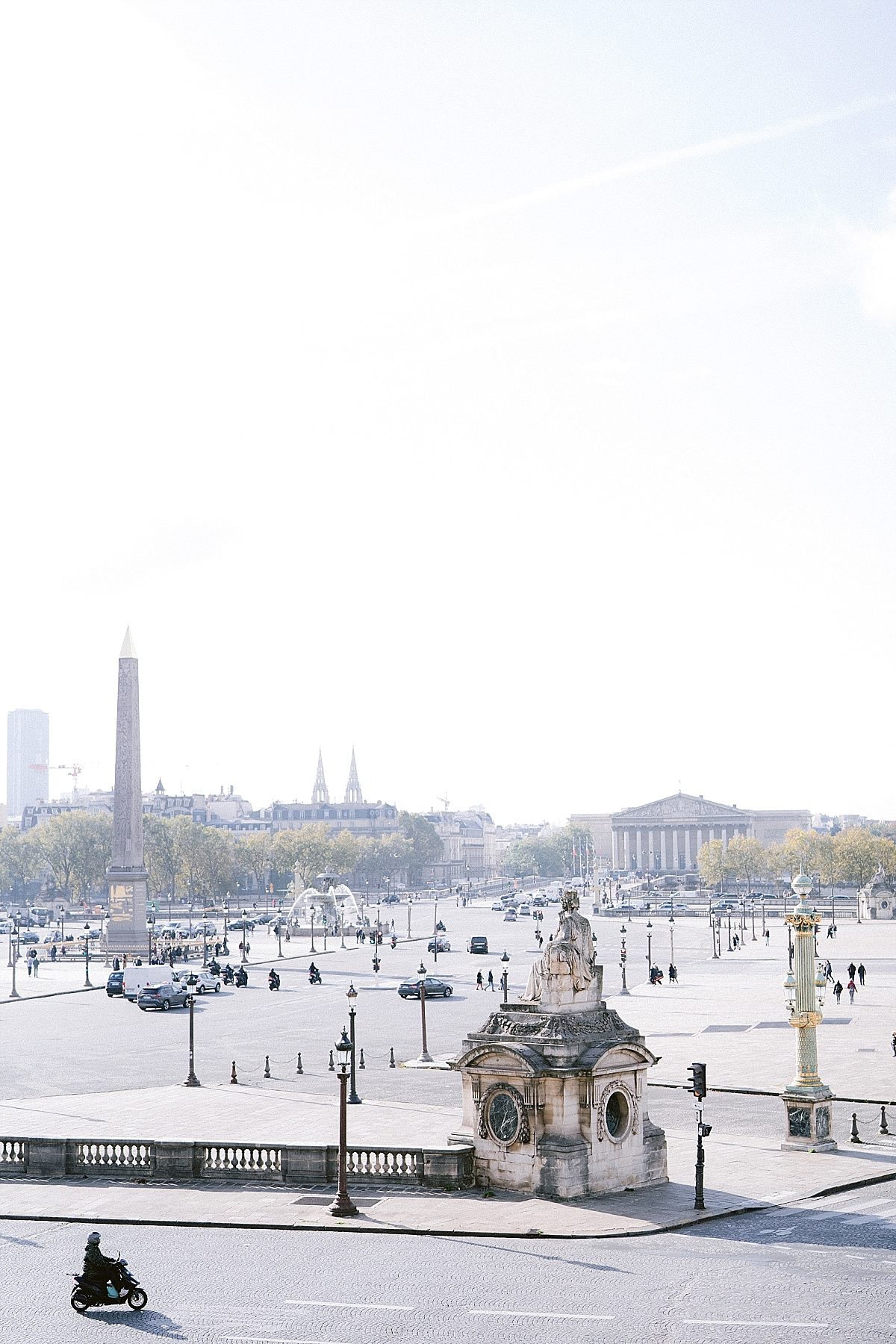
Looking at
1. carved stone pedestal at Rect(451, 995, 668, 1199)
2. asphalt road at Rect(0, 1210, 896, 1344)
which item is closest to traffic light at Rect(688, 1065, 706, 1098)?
carved stone pedestal at Rect(451, 995, 668, 1199)

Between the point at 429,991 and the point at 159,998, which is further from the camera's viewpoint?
the point at 429,991

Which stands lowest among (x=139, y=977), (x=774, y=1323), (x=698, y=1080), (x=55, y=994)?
(x=774, y=1323)

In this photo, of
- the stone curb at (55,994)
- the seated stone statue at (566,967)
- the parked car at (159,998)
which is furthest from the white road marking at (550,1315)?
the stone curb at (55,994)

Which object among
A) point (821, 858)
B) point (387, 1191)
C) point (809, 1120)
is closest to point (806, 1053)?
point (809, 1120)

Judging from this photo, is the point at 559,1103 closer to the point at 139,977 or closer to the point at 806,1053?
the point at 806,1053

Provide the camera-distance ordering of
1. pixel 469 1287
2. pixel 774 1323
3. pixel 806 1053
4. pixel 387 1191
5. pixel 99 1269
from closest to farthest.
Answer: pixel 774 1323 → pixel 99 1269 → pixel 469 1287 → pixel 387 1191 → pixel 806 1053

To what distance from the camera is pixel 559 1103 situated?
27906 mm

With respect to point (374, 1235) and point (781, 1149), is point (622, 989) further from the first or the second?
point (374, 1235)

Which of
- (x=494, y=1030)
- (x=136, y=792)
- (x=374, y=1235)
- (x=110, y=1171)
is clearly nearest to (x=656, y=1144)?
(x=494, y=1030)

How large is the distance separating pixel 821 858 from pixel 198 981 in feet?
374

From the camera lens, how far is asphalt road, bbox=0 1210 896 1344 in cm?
1936

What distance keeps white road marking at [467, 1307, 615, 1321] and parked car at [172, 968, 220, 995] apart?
52936 millimetres

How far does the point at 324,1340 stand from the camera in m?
18.9

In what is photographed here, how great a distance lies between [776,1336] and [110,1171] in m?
15.6
